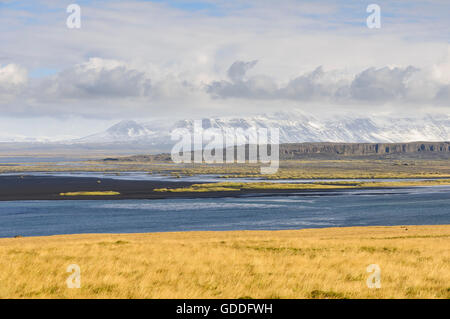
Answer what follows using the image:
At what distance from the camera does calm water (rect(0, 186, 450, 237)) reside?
63.8 m

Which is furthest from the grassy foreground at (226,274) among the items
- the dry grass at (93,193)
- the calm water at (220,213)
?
the dry grass at (93,193)

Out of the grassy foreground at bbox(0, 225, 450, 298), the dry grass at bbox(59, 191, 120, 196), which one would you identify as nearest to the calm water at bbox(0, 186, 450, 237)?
the dry grass at bbox(59, 191, 120, 196)

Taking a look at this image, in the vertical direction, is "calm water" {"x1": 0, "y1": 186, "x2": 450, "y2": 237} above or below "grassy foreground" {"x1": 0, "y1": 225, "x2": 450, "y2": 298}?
below

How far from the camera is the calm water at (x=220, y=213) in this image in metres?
63.8

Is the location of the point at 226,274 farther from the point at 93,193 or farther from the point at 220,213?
the point at 93,193

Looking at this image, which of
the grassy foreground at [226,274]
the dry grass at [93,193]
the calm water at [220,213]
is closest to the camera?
the grassy foreground at [226,274]

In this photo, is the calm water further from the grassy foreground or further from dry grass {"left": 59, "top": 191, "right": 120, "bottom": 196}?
the grassy foreground

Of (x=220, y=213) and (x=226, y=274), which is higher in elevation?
(x=226, y=274)

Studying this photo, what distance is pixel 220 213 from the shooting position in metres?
77.2

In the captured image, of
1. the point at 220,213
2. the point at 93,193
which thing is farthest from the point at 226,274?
the point at 93,193

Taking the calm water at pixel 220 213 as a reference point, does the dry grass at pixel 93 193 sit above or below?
below

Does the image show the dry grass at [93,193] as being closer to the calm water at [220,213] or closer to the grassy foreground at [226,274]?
the calm water at [220,213]
